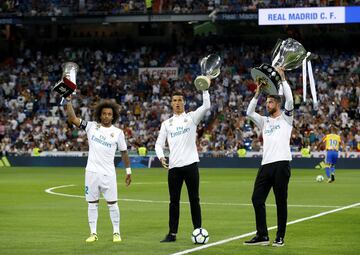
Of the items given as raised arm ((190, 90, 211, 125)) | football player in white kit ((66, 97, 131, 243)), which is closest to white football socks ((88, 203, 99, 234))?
football player in white kit ((66, 97, 131, 243))

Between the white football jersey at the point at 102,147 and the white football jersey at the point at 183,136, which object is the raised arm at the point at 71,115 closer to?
the white football jersey at the point at 102,147

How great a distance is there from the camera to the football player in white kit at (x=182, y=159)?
14930 millimetres

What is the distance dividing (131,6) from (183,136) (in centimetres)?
4527

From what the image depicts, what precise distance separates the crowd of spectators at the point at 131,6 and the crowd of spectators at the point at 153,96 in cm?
329

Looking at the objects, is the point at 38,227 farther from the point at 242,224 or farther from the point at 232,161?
the point at 232,161

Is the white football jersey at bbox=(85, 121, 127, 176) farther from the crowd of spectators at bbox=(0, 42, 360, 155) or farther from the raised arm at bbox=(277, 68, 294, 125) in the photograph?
the crowd of spectators at bbox=(0, 42, 360, 155)

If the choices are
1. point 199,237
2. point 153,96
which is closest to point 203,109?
point 199,237

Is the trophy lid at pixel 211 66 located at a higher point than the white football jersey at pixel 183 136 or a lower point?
higher

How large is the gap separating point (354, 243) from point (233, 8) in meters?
42.5

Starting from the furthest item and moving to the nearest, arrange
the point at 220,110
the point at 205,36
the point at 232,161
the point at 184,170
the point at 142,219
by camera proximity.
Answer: the point at 205,36 → the point at 220,110 → the point at 232,161 → the point at 142,219 → the point at 184,170

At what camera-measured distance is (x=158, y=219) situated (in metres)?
19.9

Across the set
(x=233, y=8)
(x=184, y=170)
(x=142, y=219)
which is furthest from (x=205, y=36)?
(x=184, y=170)

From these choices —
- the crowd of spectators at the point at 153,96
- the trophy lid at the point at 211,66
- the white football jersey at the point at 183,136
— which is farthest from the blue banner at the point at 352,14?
the white football jersey at the point at 183,136

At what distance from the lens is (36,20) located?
60.7 metres
